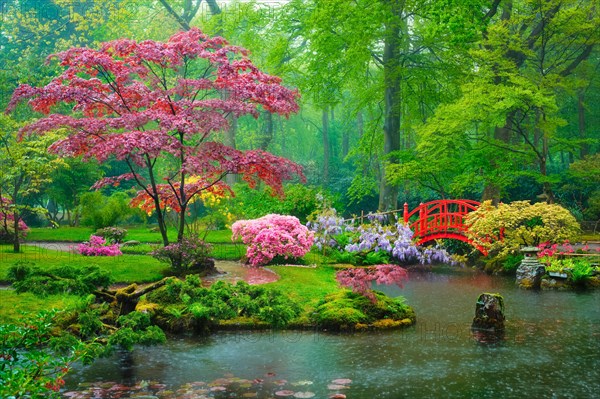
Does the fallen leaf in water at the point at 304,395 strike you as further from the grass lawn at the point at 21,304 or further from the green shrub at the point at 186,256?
the green shrub at the point at 186,256

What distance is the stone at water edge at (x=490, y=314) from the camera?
476 inches

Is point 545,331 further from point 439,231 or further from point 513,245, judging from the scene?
point 439,231

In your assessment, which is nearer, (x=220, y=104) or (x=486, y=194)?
(x=220, y=104)

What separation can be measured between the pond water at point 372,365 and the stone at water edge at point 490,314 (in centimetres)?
24

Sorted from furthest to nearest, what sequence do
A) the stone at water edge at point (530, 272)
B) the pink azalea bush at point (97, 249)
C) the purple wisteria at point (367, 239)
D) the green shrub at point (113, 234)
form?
the green shrub at point (113, 234) → the purple wisteria at point (367, 239) → the pink azalea bush at point (97, 249) → the stone at water edge at point (530, 272)

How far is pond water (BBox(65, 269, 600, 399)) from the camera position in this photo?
8.51 metres

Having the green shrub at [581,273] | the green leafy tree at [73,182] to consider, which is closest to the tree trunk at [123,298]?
the green shrub at [581,273]

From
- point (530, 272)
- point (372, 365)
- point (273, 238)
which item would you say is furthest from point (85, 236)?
point (372, 365)

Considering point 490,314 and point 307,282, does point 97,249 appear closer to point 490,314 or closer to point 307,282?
point 307,282

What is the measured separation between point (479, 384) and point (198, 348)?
13.8 feet

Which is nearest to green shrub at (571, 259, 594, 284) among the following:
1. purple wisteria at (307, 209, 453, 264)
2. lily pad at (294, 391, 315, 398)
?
purple wisteria at (307, 209, 453, 264)

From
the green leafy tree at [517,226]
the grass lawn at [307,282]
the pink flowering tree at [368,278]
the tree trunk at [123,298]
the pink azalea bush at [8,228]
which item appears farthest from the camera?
the pink azalea bush at [8,228]

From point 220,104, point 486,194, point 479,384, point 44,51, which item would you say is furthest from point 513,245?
point 44,51

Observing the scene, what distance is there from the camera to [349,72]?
25891 mm
